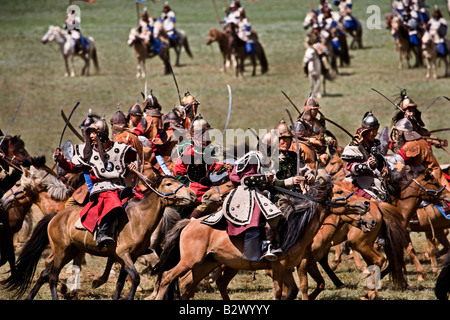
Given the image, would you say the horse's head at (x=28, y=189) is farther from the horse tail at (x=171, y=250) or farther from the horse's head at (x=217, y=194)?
the horse tail at (x=171, y=250)

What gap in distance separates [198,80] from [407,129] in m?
19.4

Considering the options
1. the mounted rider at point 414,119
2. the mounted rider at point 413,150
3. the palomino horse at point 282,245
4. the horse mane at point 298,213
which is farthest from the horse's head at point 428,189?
the horse mane at point 298,213

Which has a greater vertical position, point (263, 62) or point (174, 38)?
point (174, 38)

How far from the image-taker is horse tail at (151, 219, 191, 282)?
996 cm

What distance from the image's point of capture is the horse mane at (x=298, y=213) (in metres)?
9.54

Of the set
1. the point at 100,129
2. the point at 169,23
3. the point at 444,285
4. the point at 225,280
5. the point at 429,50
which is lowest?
the point at 225,280

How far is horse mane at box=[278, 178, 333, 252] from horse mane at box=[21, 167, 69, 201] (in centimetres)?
399

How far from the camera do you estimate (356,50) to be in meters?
37.8

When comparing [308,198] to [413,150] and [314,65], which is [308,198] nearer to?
[413,150]

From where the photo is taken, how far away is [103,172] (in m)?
10.4

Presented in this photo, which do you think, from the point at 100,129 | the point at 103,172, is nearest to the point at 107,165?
the point at 103,172

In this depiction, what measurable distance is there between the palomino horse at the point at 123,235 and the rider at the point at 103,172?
17 centimetres

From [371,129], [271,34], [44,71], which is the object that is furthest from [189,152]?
[271,34]

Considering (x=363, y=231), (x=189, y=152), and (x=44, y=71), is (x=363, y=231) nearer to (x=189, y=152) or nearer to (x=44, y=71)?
(x=189, y=152)
